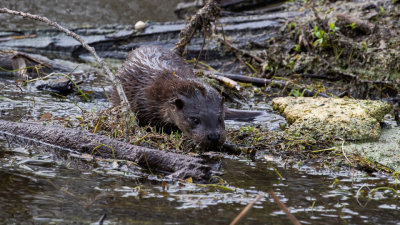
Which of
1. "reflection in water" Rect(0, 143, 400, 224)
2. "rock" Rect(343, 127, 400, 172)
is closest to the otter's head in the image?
"reflection in water" Rect(0, 143, 400, 224)

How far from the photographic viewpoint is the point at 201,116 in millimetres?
4707

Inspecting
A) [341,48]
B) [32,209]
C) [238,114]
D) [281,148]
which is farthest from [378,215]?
[341,48]

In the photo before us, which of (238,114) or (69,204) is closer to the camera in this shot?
(69,204)

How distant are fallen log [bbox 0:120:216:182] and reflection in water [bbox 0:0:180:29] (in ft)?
24.6

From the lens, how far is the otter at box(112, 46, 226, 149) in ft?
15.4

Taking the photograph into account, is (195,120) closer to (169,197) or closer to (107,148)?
(107,148)

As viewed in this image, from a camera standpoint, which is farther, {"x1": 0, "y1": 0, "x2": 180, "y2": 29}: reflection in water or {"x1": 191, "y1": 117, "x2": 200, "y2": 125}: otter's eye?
{"x1": 0, "y1": 0, "x2": 180, "y2": 29}: reflection in water

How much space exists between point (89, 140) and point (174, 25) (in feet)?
18.7

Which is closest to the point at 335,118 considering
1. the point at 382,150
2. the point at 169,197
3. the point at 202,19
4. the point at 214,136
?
the point at 382,150

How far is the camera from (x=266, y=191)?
361cm

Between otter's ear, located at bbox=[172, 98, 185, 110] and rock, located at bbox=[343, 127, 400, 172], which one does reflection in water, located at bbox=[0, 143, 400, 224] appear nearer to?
rock, located at bbox=[343, 127, 400, 172]

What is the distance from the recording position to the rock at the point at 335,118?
16.5ft

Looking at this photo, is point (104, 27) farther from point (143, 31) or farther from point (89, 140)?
point (89, 140)

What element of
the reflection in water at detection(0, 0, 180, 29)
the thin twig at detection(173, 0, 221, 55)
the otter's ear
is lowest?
the otter's ear
